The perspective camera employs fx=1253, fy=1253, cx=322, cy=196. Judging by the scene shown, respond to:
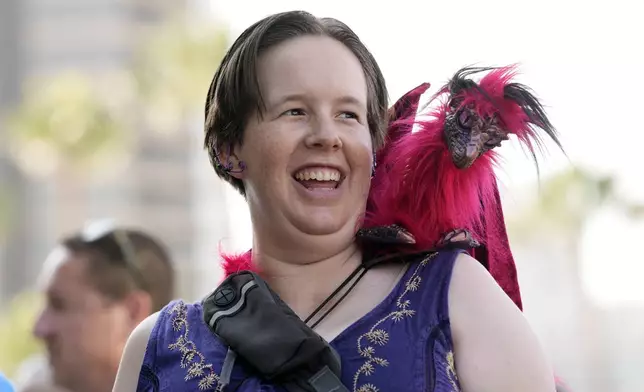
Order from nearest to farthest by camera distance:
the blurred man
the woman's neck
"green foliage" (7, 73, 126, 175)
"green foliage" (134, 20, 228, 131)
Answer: the woman's neck, the blurred man, "green foliage" (134, 20, 228, 131), "green foliage" (7, 73, 126, 175)

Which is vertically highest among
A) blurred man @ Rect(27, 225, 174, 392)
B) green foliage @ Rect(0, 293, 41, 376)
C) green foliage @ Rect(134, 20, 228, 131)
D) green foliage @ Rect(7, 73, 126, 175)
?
blurred man @ Rect(27, 225, 174, 392)

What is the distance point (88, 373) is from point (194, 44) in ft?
77.1

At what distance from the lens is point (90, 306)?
407 centimetres

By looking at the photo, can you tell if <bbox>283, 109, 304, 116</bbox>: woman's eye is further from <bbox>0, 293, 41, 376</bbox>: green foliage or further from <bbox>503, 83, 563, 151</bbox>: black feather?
<bbox>0, 293, 41, 376</bbox>: green foliage

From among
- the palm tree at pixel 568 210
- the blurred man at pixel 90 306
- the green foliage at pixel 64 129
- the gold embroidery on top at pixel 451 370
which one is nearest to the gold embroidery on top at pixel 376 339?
the gold embroidery on top at pixel 451 370

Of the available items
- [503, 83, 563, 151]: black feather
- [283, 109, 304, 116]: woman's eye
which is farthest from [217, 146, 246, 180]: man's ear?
[503, 83, 563, 151]: black feather

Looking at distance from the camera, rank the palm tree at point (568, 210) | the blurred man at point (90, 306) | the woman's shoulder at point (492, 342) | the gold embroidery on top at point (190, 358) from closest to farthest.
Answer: the woman's shoulder at point (492, 342), the gold embroidery on top at point (190, 358), the blurred man at point (90, 306), the palm tree at point (568, 210)

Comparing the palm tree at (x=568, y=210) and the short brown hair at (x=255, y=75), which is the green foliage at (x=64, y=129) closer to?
the palm tree at (x=568, y=210)

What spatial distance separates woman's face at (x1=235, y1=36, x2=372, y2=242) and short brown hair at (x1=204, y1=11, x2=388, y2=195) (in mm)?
26

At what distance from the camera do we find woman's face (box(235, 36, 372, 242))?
231 cm

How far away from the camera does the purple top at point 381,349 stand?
2.18m

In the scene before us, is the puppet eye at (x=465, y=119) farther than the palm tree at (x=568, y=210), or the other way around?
the palm tree at (x=568, y=210)

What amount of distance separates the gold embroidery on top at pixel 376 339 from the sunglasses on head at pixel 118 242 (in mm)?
2034

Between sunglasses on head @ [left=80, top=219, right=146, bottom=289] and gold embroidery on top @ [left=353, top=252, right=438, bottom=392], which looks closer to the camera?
gold embroidery on top @ [left=353, top=252, right=438, bottom=392]
